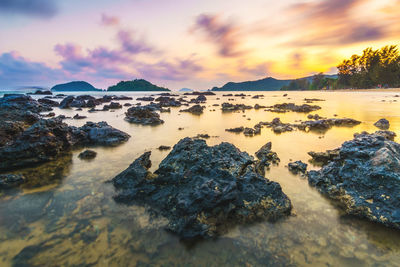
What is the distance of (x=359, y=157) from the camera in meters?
6.54

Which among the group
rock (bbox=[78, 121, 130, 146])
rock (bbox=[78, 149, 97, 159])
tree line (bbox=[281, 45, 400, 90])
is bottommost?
rock (bbox=[78, 149, 97, 159])

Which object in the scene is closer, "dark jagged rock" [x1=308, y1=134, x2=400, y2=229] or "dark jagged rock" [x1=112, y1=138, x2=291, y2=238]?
"dark jagged rock" [x1=112, y1=138, x2=291, y2=238]

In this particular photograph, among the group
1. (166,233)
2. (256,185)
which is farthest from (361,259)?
(166,233)

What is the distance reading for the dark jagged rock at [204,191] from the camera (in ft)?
15.7

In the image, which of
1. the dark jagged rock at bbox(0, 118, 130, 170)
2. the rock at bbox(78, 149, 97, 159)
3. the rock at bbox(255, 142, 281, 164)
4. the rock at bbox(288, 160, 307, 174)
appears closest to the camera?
the rock at bbox(288, 160, 307, 174)

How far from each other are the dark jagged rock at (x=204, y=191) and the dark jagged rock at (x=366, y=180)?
6.42 ft

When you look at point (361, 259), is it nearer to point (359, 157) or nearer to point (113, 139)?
point (359, 157)

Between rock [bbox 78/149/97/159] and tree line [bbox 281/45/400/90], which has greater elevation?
tree line [bbox 281/45/400/90]

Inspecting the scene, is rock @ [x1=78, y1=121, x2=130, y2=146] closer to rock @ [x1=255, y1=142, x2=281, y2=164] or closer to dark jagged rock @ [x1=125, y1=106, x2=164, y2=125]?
dark jagged rock @ [x1=125, y1=106, x2=164, y2=125]

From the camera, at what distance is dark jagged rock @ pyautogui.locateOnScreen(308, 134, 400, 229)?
4.89 metres

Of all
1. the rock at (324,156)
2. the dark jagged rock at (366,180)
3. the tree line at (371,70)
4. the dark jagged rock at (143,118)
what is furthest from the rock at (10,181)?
the tree line at (371,70)

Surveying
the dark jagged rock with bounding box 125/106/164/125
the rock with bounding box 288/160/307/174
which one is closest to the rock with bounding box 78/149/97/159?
the rock with bounding box 288/160/307/174

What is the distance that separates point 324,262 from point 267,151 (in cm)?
589

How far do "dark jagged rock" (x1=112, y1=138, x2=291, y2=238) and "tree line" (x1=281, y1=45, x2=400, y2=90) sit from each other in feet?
460
